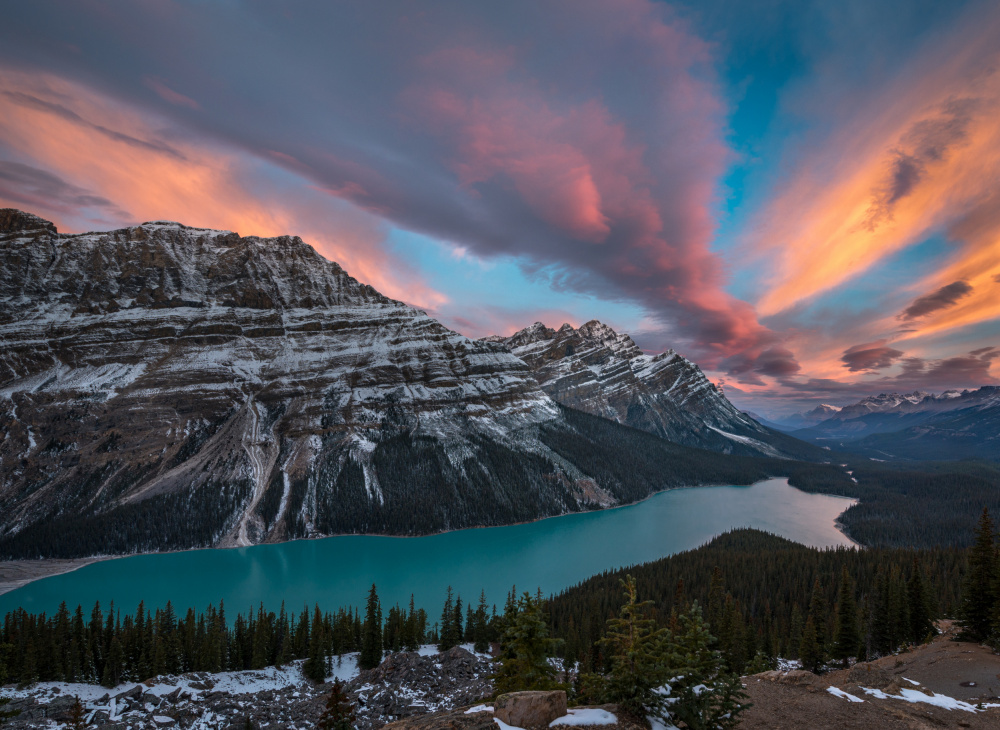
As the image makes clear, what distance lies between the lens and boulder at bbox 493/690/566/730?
11.9 metres

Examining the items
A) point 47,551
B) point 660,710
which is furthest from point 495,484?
point 660,710

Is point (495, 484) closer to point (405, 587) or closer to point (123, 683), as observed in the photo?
point (405, 587)

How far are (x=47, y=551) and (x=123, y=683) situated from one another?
347 feet

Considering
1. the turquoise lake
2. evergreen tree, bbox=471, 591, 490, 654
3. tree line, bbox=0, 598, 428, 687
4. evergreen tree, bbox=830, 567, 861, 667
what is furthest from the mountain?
evergreen tree, bbox=830, 567, 861, 667

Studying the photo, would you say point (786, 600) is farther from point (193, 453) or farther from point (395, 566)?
point (193, 453)

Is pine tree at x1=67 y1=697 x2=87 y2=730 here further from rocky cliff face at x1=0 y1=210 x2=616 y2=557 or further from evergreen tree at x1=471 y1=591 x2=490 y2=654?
rocky cliff face at x1=0 y1=210 x2=616 y2=557

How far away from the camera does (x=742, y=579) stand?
81.4 metres

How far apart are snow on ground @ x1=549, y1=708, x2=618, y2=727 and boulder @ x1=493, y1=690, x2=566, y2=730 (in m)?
0.21

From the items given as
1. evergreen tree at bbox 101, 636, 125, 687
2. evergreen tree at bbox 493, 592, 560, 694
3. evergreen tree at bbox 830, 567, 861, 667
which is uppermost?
evergreen tree at bbox 493, 592, 560, 694

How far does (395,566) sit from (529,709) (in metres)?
114

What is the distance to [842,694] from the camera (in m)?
19.7

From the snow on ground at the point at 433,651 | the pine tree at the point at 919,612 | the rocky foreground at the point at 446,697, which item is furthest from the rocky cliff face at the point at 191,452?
the pine tree at the point at 919,612

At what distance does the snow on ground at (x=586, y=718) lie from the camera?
39.2 ft

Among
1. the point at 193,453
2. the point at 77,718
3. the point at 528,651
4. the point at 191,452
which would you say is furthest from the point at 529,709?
the point at 191,452
